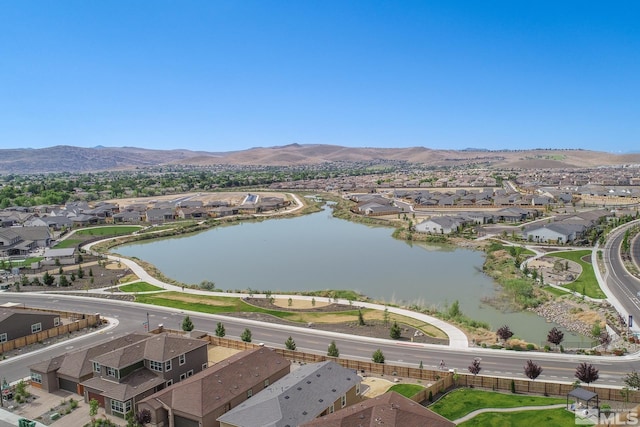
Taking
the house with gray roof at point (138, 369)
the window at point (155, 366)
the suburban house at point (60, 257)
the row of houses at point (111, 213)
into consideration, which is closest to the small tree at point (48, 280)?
the suburban house at point (60, 257)

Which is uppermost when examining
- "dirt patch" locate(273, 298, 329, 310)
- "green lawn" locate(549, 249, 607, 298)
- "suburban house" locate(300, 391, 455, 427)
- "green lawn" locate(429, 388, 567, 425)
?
"suburban house" locate(300, 391, 455, 427)

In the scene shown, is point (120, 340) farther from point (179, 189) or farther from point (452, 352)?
point (179, 189)

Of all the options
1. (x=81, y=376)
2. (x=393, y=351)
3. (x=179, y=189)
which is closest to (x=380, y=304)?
(x=393, y=351)

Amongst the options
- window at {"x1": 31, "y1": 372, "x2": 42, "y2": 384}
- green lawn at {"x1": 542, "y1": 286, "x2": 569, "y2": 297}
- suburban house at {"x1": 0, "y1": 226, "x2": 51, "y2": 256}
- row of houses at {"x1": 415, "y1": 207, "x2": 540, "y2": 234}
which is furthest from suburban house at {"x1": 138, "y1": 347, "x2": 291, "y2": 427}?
suburban house at {"x1": 0, "y1": 226, "x2": 51, "y2": 256}

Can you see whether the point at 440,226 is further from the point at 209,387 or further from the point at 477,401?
the point at 209,387

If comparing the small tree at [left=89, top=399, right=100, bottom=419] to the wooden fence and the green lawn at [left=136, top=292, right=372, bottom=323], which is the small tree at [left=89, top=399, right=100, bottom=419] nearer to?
the wooden fence

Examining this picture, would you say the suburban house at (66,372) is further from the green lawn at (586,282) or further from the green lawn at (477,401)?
the green lawn at (586,282)
